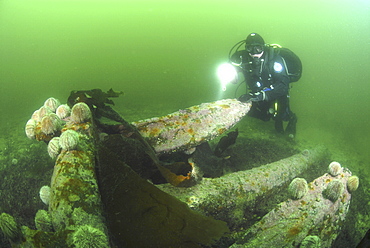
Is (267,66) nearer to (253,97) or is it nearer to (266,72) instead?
(266,72)

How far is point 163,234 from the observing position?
167 cm

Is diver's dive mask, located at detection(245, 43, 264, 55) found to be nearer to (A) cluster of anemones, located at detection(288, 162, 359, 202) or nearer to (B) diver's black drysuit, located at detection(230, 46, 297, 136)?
(B) diver's black drysuit, located at detection(230, 46, 297, 136)

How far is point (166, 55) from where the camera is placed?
28.2 meters

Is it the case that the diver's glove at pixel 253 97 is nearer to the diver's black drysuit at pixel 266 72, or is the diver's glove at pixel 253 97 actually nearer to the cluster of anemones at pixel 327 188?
the diver's black drysuit at pixel 266 72

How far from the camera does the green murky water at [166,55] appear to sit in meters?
11.8

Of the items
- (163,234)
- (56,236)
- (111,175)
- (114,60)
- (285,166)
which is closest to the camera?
(56,236)

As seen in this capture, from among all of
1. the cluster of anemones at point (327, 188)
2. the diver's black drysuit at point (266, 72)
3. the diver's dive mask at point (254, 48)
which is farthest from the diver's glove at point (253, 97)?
the cluster of anemones at point (327, 188)

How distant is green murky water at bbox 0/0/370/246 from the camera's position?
1175 centimetres

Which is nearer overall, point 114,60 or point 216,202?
point 216,202

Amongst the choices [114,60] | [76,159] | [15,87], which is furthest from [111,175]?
[114,60]

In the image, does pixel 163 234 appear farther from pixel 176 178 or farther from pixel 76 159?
pixel 76 159

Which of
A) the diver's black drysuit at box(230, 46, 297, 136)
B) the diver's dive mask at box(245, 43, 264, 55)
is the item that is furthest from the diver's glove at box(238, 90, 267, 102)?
the diver's dive mask at box(245, 43, 264, 55)

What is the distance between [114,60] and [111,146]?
24189mm

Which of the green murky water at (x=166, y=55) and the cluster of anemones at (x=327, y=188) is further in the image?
the green murky water at (x=166, y=55)
